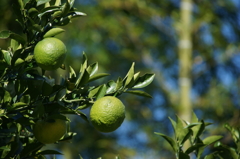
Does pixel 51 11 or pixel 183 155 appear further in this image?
pixel 183 155

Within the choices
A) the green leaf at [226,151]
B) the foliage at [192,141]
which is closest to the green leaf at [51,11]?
the foliage at [192,141]

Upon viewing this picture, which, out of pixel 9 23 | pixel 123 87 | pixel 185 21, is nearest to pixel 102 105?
pixel 123 87

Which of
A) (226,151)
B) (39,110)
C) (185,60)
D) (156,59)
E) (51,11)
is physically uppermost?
(51,11)

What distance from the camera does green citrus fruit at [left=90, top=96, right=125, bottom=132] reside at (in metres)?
0.86

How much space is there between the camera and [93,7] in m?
5.90

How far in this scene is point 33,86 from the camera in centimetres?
88

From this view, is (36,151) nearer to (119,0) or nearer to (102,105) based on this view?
(102,105)

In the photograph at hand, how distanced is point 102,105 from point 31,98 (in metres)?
0.16

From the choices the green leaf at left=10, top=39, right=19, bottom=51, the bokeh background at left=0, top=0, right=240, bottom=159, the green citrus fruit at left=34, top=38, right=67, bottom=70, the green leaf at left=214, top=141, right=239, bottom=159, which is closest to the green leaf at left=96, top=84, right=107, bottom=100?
the green citrus fruit at left=34, top=38, right=67, bottom=70

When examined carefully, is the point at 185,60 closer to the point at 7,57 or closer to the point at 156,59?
the point at 156,59

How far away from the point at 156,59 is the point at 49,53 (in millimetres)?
5374

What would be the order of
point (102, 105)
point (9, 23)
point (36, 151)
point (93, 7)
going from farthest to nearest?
1. point (93, 7)
2. point (9, 23)
3. point (36, 151)
4. point (102, 105)

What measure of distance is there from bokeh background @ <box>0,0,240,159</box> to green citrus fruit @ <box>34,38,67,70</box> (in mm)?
3013

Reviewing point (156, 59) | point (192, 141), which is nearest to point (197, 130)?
point (192, 141)
